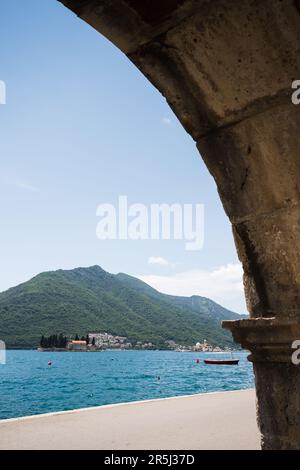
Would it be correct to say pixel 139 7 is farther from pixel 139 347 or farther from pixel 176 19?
pixel 139 347

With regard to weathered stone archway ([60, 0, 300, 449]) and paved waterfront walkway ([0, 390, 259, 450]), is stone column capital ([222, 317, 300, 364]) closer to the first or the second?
weathered stone archway ([60, 0, 300, 449])

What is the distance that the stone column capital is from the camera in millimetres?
2039

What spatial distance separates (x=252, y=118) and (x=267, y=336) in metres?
1.11

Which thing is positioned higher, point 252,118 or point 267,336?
point 252,118

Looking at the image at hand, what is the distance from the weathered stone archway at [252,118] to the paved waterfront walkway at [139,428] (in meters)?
4.78

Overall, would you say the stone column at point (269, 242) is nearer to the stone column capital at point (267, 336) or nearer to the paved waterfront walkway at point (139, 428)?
the stone column capital at point (267, 336)

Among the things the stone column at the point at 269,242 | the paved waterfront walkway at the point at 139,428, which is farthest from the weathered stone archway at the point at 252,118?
the paved waterfront walkway at the point at 139,428

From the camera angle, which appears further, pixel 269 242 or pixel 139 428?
pixel 139 428

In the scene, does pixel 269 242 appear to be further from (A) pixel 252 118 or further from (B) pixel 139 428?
(B) pixel 139 428

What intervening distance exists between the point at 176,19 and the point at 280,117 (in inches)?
27.7

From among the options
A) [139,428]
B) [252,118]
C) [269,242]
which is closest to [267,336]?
[269,242]

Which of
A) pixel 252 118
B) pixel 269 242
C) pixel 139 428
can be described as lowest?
pixel 139 428

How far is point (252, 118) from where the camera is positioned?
2090mm
